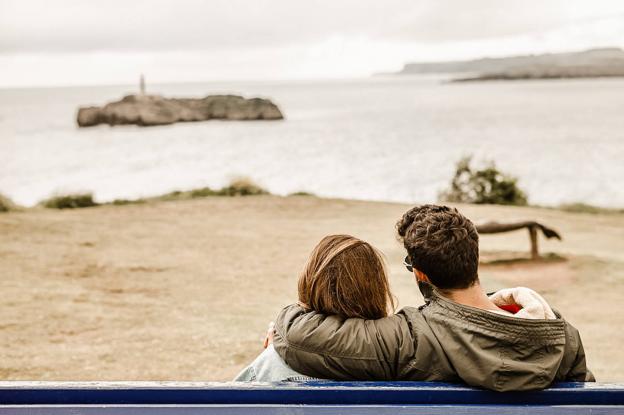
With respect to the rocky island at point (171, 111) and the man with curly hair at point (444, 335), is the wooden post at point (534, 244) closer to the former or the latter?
the man with curly hair at point (444, 335)

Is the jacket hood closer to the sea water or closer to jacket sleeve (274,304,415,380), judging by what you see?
jacket sleeve (274,304,415,380)

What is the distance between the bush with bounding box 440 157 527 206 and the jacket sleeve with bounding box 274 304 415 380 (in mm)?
16937

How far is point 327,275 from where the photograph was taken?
2131 mm

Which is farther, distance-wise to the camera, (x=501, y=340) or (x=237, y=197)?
(x=237, y=197)

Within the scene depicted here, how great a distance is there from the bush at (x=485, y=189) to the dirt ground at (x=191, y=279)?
2.76 m

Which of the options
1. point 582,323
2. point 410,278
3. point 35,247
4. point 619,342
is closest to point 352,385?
point 619,342

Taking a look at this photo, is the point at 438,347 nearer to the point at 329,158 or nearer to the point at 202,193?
the point at 202,193

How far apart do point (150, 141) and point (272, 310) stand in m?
50.2

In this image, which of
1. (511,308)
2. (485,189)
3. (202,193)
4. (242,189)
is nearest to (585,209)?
(485,189)

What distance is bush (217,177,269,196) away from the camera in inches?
718

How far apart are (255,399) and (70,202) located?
15417 mm

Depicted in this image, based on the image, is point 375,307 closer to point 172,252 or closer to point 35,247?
point 172,252

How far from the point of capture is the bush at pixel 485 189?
1850 cm

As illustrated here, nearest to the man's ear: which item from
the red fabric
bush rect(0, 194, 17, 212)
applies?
the red fabric
